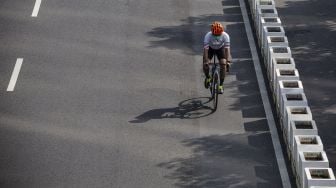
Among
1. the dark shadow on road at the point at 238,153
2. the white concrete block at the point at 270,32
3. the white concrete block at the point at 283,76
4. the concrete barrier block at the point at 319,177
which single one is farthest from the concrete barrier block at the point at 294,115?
the white concrete block at the point at 270,32

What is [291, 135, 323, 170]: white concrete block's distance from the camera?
17.8 m

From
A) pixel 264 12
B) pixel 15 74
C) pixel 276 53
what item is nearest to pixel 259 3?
pixel 264 12

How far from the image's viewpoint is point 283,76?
2103cm

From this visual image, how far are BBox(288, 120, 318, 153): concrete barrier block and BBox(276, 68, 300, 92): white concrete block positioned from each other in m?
1.92

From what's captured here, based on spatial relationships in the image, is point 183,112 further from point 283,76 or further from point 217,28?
point 283,76

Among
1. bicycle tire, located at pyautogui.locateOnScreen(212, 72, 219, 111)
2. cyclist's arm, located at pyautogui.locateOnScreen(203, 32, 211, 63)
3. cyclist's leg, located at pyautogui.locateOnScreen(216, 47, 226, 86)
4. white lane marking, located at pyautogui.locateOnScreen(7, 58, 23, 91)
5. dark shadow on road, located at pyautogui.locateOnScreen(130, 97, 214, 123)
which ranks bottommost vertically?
dark shadow on road, located at pyautogui.locateOnScreen(130, 97, 214, 123)

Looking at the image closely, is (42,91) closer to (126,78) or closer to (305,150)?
(126,78)

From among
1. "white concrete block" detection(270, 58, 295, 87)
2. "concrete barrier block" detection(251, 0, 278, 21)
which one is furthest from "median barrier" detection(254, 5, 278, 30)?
"white concrete block" detection(270, 58, 295, 87)

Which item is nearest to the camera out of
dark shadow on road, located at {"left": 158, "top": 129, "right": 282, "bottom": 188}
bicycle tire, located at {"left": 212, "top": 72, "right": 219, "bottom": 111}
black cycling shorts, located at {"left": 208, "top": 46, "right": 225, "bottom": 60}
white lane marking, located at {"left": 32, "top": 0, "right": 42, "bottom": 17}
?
dark shadow on road, located at {"left": 158, "top": 129, "right": 282, "bottom": 188}

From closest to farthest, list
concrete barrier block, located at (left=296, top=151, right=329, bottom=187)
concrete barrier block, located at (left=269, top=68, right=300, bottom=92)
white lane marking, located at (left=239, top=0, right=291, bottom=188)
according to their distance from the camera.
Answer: concrete barrier block, located at (left=296, top=151, right=329, bottom=187) → white lane marking, located at (left=239, top=0, right=291, bottom=188) → concrete barrier block, located at (left=269, top=68, right=300, bottom=92)

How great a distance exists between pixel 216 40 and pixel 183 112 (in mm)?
1669

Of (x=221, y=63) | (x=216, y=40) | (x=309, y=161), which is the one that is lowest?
(x=309, y=161)

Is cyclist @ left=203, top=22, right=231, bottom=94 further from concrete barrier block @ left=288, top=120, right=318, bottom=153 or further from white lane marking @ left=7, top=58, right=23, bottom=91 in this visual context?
white lane marking @ left=7, top=58, right=23, bottom=91

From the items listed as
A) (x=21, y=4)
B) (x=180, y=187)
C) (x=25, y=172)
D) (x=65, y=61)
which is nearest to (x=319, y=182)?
(x=180, y=187)
